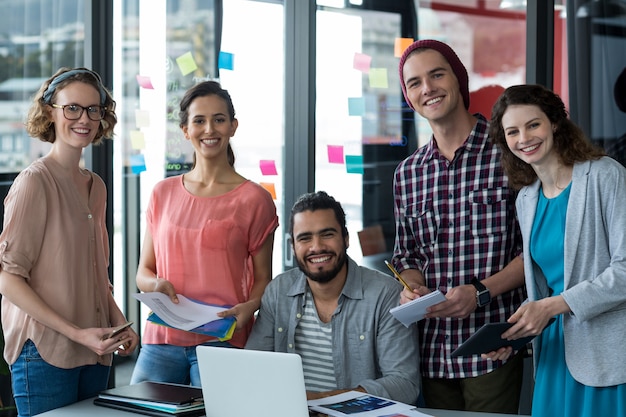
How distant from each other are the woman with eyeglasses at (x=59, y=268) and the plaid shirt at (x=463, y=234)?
3.25 feet

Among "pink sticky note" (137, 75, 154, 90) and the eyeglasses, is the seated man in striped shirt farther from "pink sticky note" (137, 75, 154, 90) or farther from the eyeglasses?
"pink sticky note" (137, 75, 154, 90)

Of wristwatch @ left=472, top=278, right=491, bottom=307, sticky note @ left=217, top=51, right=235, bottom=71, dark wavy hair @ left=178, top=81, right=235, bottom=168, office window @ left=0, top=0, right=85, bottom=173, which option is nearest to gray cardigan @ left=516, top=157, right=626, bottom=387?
wristwatch @ left=472, top=278, right=491, bottom=307

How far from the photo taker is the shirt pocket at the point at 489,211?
2590 millimetres

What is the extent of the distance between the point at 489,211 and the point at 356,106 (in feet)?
4.24

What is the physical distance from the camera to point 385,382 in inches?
95.0

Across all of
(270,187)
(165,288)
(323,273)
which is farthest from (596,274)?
(270,187)

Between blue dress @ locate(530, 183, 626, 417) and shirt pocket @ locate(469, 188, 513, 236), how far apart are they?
0.21 meters

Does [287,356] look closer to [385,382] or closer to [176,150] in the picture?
[385,382]

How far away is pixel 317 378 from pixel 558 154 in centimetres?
102

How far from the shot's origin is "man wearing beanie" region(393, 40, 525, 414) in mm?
2566

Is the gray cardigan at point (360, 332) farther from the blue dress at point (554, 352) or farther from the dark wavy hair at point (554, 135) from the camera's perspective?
the dark wavy hair at point (554, 135)

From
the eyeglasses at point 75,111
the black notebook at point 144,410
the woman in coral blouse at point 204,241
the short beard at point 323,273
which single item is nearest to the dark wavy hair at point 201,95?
the woman in coral blouse at point 204,241

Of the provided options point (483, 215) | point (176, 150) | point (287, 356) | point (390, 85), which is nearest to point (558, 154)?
point (483, 215)

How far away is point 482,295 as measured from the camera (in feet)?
8.19
